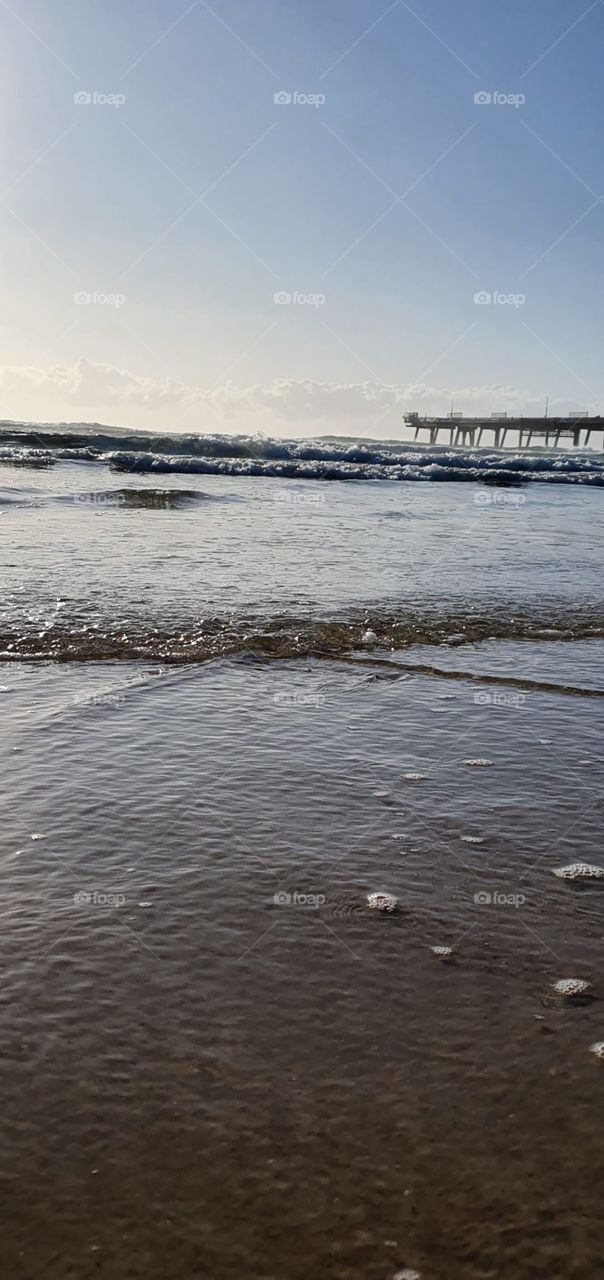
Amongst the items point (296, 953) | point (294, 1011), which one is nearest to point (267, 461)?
point (296, 953)

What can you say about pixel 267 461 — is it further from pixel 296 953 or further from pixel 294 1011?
pixel 294 1011

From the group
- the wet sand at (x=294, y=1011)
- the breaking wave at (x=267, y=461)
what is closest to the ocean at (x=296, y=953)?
the wet sand at (x=294, y=1011)

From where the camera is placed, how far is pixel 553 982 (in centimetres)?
247

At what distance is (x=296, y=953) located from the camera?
2576mm

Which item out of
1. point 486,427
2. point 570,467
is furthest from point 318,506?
point 486,427

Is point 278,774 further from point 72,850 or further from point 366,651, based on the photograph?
point 366,651

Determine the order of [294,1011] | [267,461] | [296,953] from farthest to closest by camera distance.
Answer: [267,461], [296,953], [294,1011]

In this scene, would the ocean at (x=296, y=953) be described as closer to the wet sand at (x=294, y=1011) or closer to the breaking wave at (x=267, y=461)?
the wet sand at (x=294, y=1011)

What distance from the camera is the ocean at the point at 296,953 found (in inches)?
66.6

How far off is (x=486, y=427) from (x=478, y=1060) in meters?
91.2

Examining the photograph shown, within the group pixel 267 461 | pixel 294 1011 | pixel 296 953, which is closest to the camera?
pixel 294 1011

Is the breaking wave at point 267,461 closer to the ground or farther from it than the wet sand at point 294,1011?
farther from it

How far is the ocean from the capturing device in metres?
1.69

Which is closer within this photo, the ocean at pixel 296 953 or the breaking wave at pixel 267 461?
the ocean at pixel 296 953
